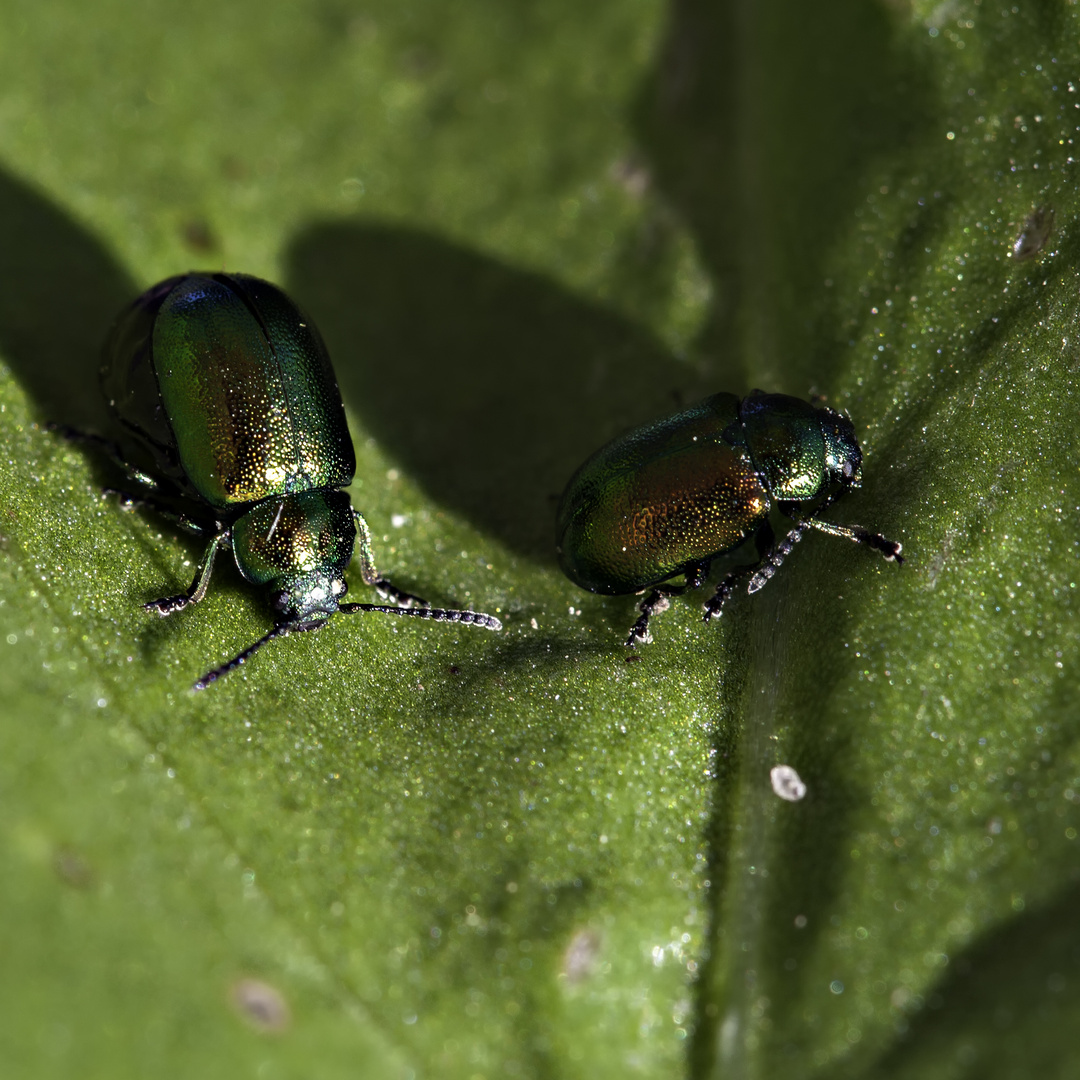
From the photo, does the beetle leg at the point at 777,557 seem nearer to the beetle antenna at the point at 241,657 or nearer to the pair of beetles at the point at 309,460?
the pair of beetles at the point at 309,460

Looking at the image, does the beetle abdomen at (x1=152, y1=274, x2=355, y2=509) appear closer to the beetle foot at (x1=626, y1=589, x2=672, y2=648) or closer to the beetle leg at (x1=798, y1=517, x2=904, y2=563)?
the beetle foot at (x1=626, y1=589, x2=672, y2=648)

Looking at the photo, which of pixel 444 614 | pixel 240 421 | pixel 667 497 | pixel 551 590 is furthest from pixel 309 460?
pixel 667 497

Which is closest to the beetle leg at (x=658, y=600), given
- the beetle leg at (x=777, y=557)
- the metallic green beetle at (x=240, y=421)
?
the beetle leg at (x=777, y=557)

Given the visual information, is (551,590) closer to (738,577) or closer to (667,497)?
(667,497)

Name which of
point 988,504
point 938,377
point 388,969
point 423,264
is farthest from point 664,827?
point 423,264

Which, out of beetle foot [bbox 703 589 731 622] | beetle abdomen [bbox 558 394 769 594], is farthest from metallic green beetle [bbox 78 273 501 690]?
beetle foot [bbox 703 589 731 622]

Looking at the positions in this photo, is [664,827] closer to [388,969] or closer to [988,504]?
[388,969]
